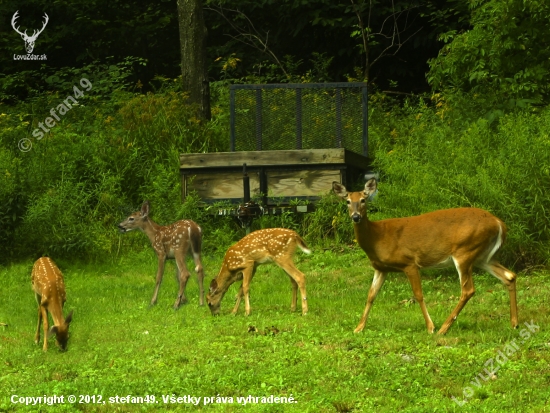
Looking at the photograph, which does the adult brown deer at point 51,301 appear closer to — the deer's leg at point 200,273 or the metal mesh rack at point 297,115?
the deer's leg at point 200,273

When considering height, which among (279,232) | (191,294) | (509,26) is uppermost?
(509,26)

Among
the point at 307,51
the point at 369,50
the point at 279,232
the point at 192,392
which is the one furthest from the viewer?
the point at 307,51

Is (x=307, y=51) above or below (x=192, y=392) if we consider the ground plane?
above

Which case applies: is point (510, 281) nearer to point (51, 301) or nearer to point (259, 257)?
point (259, 257)

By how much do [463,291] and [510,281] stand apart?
1.95 ft

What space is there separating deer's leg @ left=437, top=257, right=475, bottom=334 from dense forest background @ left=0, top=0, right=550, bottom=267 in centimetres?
305

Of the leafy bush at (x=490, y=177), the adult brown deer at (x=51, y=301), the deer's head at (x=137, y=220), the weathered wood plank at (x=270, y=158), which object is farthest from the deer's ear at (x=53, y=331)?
the weathered wood plank at (x=270, y=158)

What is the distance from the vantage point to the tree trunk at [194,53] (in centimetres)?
2081

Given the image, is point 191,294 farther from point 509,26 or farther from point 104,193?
point 509,26

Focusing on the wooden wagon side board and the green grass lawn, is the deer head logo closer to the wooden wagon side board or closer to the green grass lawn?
the wooden wagon side board

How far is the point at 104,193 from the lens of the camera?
17844mm

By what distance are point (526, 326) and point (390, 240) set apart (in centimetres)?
159

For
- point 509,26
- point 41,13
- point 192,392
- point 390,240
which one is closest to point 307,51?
point 41,13

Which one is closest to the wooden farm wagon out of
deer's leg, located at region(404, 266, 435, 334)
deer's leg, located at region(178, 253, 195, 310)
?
deer's leg, located at region(178, 253, 195, 310)
